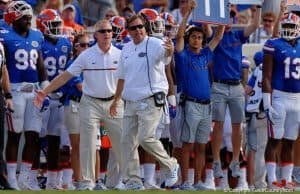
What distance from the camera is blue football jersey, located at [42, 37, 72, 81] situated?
22.1 meters

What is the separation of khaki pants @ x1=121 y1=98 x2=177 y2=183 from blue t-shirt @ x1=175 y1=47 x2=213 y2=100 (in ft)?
4.44

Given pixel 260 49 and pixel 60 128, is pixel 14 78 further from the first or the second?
pixel 260 49

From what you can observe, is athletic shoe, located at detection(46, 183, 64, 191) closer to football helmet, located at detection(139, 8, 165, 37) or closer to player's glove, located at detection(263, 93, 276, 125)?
football helmet, located at detection(139, 8, 165, 37)

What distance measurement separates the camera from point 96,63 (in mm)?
20766

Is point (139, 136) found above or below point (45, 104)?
below

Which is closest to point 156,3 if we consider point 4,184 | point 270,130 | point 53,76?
point 53,76

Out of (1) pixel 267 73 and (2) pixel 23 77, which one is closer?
(2) pixel 23 77

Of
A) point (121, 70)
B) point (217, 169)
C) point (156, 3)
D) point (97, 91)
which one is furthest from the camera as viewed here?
point (156, 3)

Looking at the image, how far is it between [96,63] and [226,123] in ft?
10.0

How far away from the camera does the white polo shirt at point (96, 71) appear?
68.1ft

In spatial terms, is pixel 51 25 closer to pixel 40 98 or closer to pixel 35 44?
pixel 35 44

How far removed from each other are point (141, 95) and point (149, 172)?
178 centimetres

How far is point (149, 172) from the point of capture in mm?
21531

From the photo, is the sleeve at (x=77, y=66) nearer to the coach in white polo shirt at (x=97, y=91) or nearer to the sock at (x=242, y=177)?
the coach in white polo shirt at (x=97, y=91)
